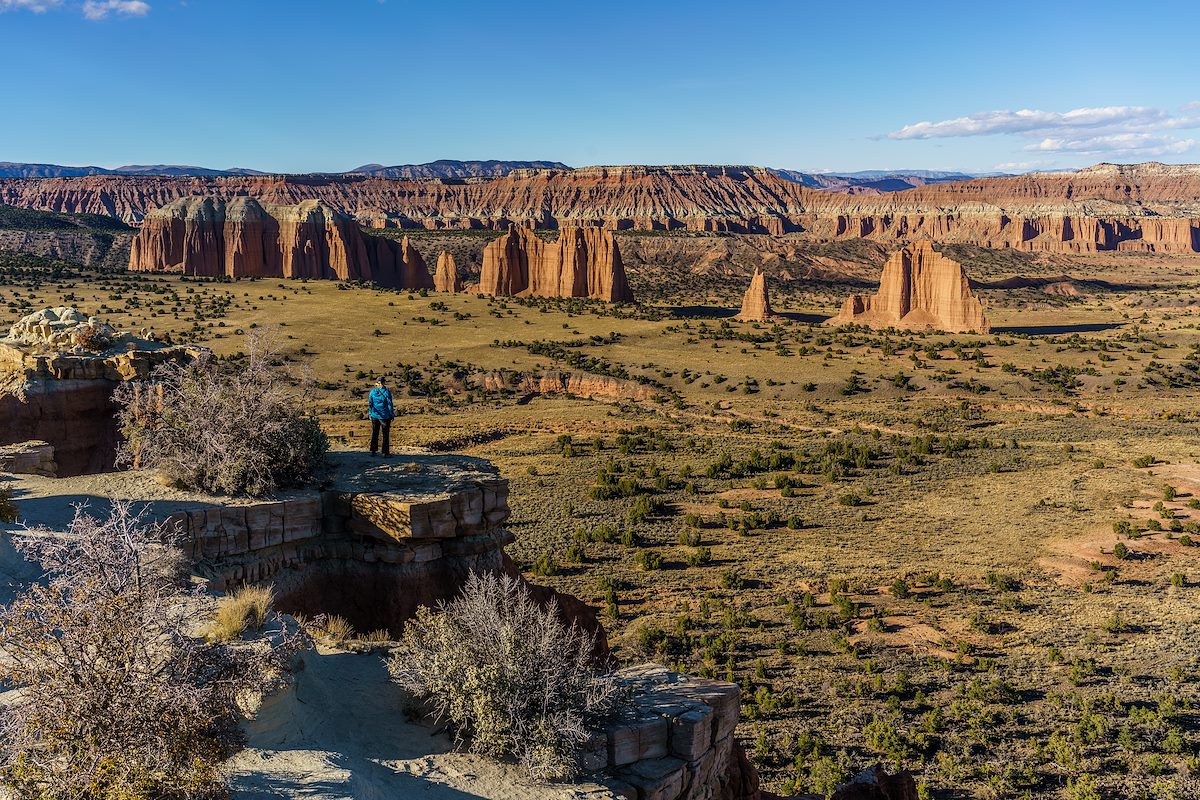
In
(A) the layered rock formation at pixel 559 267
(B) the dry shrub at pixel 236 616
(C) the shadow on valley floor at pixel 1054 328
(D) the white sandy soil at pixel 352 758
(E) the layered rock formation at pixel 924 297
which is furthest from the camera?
(A) the layered rock formation at pixel 559 267

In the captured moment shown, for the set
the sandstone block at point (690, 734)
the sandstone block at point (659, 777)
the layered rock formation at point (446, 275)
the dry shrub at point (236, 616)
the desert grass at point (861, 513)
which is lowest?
the desert grass at point (861, 513)

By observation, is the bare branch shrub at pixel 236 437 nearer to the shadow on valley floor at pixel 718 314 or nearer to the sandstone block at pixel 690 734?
the sandstone block at pixel 690 734

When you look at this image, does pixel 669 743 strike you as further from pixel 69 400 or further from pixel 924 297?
pixel 924 297

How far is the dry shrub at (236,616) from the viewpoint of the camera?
8102 millimetres

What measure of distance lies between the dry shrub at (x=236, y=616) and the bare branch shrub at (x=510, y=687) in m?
1.47

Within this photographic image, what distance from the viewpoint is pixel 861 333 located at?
78.2 metres

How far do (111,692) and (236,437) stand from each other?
6.66 metres

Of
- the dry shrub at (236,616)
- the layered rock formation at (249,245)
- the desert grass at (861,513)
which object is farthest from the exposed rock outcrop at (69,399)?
the layered rock formation at (249,245)

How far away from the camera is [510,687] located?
25.8 feet

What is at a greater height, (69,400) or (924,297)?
(924,297)

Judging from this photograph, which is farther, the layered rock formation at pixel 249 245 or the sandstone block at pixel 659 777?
the layered rock formation at pixel 249 245

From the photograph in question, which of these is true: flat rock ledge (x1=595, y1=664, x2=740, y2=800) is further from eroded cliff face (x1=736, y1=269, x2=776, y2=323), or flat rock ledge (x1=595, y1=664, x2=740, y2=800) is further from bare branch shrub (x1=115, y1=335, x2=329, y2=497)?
eroded cliff face (x1=736, y1=269, x2=776, y2=323)

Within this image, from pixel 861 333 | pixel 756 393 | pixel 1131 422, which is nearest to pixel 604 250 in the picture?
pixel 861 333

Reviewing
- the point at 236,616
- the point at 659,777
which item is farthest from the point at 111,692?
the point at 659,777
